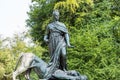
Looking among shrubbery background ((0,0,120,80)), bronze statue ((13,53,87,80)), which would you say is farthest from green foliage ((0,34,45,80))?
bronze statue ((13,53,87,80))

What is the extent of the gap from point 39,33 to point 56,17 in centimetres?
2140

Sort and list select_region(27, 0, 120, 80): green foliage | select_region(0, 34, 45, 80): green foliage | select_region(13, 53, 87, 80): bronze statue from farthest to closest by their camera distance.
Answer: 1. select_region(0, 34, 45, 80): green foliage
2. select_region(27, 0, 120, 80): green foliage
3. select_region(13, 53, 87, 80): bronze statue

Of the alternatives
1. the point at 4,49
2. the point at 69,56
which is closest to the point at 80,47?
the point at 69,56

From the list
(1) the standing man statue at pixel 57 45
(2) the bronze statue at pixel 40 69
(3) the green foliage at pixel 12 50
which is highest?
(1) the standing man statue at pixel 57 45

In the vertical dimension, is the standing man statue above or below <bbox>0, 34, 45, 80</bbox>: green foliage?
above

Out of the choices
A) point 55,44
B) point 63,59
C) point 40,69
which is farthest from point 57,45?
point 40,69

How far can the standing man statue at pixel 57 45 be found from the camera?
12.4m

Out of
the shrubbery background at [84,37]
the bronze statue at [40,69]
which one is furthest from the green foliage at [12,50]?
the bronze statue at [40,69]

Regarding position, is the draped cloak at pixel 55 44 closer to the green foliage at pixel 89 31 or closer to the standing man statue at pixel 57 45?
the standing man statue at pixel 57 45

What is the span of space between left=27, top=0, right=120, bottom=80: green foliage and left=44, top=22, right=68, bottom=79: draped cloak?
43.0ft

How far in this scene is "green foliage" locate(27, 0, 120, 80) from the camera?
2617 centimetres

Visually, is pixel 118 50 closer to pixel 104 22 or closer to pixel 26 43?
pixel 104 22

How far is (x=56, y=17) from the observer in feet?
41.7

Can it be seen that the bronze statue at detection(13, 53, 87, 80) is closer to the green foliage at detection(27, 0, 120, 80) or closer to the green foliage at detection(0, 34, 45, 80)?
the green foliage at detection(27, 0, 120, 80)
